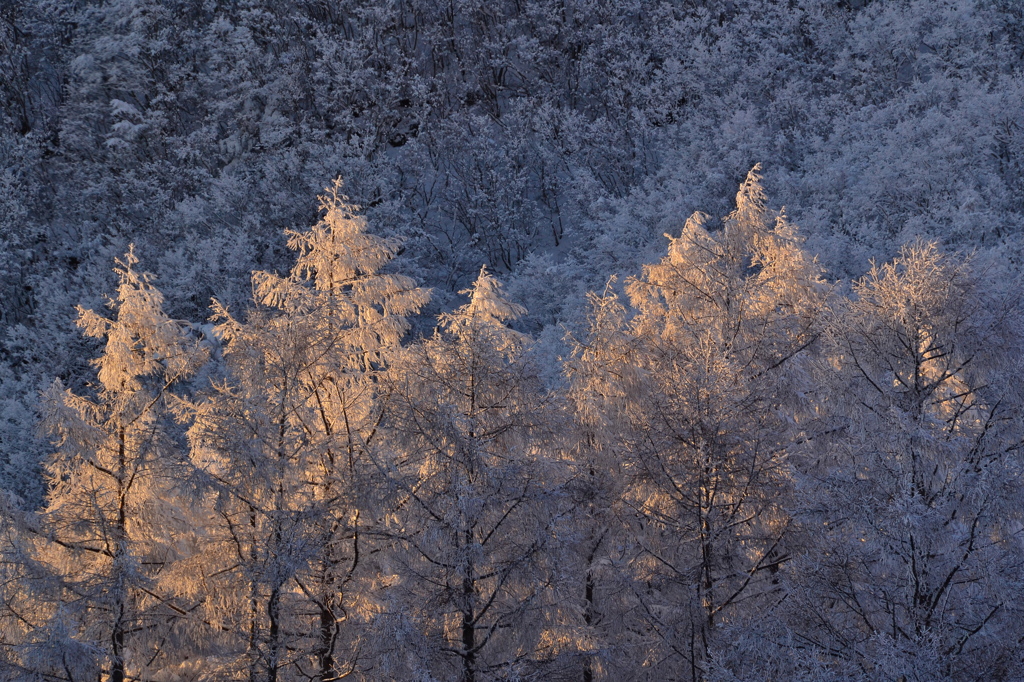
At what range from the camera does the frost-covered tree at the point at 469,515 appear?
922cm

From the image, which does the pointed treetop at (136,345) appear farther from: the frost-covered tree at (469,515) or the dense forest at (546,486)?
the frost-covered tree at (469,515)

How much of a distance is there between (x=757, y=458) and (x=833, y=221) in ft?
77.5

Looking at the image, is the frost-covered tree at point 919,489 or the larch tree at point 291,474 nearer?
the frost-covered tree at point 919,489

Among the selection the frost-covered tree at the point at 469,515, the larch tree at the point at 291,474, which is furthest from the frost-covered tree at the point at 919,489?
the larch tree at the point at 291,474

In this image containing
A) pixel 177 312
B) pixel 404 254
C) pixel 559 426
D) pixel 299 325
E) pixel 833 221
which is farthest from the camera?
pixel 404 254

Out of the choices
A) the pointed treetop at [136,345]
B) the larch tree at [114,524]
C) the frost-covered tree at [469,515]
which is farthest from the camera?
the pointed treetop at [136,345]

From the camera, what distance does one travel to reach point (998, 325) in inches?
401

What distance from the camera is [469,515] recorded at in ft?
29.9

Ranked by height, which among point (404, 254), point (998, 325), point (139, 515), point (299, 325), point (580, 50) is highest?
point (580, 50)

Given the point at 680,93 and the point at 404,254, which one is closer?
the point at 404,254

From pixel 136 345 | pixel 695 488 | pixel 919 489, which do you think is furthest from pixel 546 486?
pixel 136 345

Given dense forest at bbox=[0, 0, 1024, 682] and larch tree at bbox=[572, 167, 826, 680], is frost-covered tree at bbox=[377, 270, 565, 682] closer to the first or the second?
dense forest at bbox=[0, 0, 1024, 682]

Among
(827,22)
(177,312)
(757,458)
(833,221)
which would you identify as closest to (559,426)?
(757,458)

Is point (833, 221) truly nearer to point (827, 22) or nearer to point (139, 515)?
point (827, 22)
